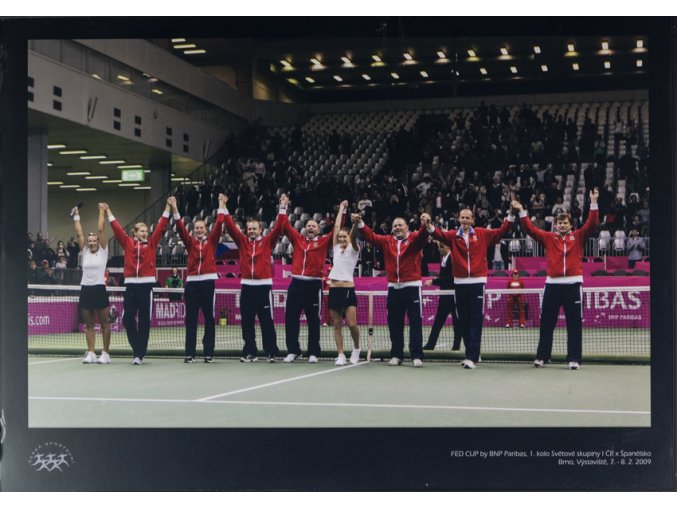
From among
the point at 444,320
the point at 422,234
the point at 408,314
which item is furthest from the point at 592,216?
the point at 444,320

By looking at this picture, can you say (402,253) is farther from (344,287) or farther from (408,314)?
(344,287)

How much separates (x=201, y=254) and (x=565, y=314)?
5.03m

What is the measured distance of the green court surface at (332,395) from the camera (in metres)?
7.56

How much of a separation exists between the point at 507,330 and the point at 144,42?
Result: 12811 mm

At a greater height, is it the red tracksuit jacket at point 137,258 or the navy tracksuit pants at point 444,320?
the red tracksuit jacket at point 137,258

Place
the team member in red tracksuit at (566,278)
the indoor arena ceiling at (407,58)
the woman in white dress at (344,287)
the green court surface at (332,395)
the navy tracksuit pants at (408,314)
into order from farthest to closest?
the woman in white dress at (344,287), the navy tracksuit pants at (408,314), the team member in red tracksuit at (566,278), the green court surface at (332,395), the indoor arena ceiling at (407,58)

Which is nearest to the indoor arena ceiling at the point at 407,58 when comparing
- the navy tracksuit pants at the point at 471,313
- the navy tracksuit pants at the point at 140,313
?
the navy tracksuit pants at the point at 471,313

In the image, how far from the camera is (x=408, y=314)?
12406 millimetres

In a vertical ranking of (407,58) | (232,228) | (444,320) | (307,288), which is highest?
(407,58)

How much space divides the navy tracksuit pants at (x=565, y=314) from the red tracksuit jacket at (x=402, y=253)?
5.60 ft

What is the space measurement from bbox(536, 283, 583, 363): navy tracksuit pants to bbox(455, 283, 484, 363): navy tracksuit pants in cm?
79

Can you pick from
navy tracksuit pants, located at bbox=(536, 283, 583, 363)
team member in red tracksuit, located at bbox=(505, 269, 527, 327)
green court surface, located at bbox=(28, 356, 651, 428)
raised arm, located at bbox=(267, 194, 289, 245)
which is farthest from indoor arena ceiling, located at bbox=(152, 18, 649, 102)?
team member in red tracksuit, located at bbox=(505, 269, 527, 327)

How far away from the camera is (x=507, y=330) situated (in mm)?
18969

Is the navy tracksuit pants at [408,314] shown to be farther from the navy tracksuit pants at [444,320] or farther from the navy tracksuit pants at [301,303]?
the navy tracksuit pants at [444,320]
